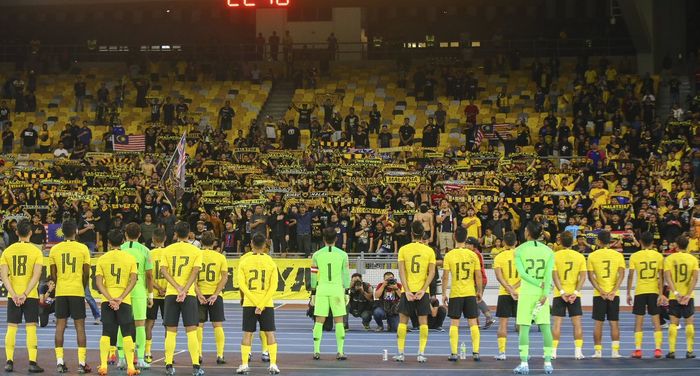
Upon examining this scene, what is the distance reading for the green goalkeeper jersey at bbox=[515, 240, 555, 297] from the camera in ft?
51.4

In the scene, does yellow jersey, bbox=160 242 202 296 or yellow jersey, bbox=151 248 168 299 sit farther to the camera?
yellow jersey, bbox=151 248 168 299

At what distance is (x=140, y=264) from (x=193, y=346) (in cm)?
129

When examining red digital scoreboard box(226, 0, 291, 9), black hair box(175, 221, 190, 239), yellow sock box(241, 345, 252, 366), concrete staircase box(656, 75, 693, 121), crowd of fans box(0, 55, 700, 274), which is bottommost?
yellow sock box(241, 345, 252, 366)

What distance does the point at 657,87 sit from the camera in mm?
37469

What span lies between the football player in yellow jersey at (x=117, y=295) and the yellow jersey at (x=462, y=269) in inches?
177

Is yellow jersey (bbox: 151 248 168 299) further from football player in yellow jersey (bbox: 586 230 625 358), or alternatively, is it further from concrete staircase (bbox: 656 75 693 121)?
concrete staircase (bbox: 656 75 693 121)

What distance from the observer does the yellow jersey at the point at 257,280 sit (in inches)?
615

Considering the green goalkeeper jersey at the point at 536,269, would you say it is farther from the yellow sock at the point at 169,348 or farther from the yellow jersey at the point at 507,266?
the yellow sock at the point at 169,348

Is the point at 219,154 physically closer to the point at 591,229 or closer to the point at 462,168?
the point at 462,168

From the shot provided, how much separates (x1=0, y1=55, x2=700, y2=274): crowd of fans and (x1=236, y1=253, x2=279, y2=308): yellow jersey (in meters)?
10.2

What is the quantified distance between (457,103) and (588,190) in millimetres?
9960

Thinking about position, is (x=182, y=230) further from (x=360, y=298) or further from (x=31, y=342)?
(x=360, y=298)

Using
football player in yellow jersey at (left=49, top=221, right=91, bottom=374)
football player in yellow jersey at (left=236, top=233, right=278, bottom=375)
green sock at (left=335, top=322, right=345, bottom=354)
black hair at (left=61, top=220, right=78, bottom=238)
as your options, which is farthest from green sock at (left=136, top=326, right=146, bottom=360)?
green sock at (left=335, top=322, right=345, bottom=354)

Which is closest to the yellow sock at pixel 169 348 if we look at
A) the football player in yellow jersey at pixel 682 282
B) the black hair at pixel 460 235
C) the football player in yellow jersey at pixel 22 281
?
the football player in yellow jersey at pixel 22 281
